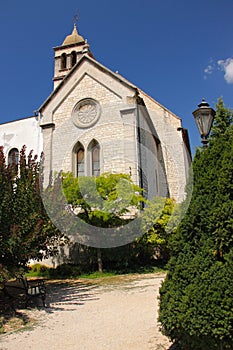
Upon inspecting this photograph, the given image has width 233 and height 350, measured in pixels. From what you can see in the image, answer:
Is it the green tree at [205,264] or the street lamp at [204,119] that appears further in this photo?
the street lamp at [204,119]

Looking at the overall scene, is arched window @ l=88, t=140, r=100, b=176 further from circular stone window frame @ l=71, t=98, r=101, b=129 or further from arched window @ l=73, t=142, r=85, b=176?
circular stone window frame @ l=71, t=98, r=101, b=129

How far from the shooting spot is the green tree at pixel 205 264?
3.64m

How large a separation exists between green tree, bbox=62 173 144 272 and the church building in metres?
2.16

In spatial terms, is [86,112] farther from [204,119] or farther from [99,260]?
[204,119]

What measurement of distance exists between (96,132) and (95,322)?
43.4 feet

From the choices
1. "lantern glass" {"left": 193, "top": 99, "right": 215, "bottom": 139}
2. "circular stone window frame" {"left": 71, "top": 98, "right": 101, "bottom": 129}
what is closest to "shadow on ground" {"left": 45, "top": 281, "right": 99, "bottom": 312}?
"lantern glass" {"left": 193, "top": 99, "right": 215, "bottom": 139}

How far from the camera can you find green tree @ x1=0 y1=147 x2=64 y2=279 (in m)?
7.76

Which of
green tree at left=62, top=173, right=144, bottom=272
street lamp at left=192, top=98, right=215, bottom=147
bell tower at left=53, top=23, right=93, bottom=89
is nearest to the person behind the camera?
street lamp at left=192, top=98, right=215, bottom=147

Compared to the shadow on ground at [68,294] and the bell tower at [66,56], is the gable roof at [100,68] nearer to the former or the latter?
the bell tower at [66,56]

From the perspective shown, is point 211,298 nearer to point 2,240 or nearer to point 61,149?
point 2,240

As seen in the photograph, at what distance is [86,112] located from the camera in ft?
63.6

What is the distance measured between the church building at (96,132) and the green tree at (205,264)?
1233 cm

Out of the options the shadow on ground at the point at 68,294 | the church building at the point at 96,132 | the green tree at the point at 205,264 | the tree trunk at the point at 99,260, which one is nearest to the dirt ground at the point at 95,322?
the shadow on ground at the point at 68,294

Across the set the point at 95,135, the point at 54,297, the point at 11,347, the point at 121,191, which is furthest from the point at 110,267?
the point at 11,347
